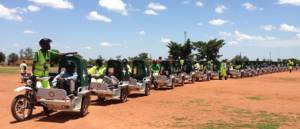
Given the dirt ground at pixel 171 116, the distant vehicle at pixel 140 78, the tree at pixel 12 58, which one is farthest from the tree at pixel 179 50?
the tree at pixel 12 58

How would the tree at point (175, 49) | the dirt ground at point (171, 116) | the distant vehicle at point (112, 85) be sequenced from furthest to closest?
the tree at point (175, 49), the distant vehicle at point (112, 85), the dirt ground at point (171, 116)

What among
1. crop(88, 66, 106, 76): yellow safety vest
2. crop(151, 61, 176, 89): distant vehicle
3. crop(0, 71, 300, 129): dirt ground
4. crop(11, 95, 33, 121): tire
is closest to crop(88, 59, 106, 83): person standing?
crop(88, 66, 106, 76): yellow safety vest

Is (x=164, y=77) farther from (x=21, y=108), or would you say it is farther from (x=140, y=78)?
(x=21, y=108)

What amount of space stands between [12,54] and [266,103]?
104054mm

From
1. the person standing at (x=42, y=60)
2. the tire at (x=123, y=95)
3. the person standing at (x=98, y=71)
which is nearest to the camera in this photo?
the person standing at (x=42, y=60)

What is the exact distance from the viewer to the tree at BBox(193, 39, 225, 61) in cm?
6538

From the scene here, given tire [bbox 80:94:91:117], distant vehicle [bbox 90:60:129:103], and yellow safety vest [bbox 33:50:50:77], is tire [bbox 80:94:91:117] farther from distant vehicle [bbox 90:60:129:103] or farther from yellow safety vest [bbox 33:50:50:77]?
distant vehicle [bbox 90:60:129:103]

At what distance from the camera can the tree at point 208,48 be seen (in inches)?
2574

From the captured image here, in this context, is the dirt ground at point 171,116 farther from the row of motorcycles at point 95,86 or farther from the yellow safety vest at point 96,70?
the yellow safety vest at point 96,70

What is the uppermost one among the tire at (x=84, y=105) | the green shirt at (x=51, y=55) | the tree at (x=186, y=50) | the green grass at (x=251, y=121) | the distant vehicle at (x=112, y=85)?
the tree at (x=186, y=50)

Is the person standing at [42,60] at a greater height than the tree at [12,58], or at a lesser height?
lesser

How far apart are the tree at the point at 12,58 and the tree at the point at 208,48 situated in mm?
60492

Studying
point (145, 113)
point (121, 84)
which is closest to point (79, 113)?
point (145, 113)

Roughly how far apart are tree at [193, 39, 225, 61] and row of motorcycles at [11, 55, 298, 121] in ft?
114
